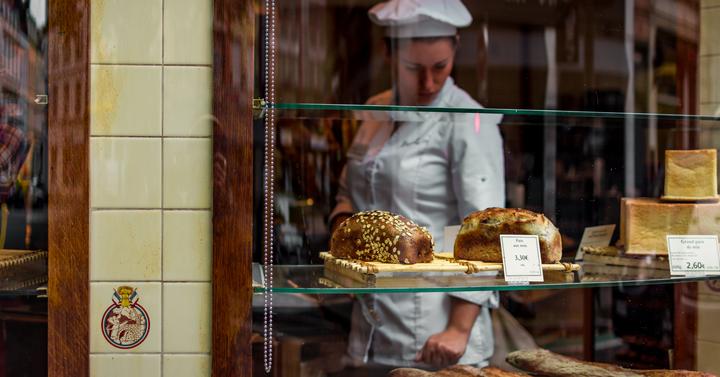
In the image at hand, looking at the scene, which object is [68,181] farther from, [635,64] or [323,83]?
[635,64]

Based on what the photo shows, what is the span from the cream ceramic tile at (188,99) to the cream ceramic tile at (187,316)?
0.30m

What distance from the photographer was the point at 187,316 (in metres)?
1.45

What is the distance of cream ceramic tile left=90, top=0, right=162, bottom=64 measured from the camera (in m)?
1.43

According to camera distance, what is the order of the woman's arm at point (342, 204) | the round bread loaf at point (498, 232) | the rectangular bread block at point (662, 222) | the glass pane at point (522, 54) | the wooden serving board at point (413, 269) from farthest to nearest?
the glass pane at point (522, 54) → the woman's arm at point (342, 204) → the rectangular bread block at point (662, 222) → the round bread loaf at point (498, 232) → the wooden serving board at point (413, 269)

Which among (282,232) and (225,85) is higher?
(225,85)

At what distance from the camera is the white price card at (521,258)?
5.16ft

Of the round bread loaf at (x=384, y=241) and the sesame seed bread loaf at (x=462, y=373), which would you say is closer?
the round bread loaf at (x=384, y=241)

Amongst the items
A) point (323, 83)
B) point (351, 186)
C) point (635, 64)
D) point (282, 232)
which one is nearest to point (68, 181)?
point (282, 232)

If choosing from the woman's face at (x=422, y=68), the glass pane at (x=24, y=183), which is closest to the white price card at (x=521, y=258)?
the glass pane at (x=24, y=183)

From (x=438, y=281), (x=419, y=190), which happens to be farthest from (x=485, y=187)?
(x=438, y=281)

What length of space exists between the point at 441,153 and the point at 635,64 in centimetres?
90

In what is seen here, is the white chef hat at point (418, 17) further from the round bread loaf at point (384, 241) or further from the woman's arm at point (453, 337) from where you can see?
the round bread loaf at point (384, 241)

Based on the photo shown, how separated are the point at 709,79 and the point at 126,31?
1.43 meters

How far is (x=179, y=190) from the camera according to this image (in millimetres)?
1442
